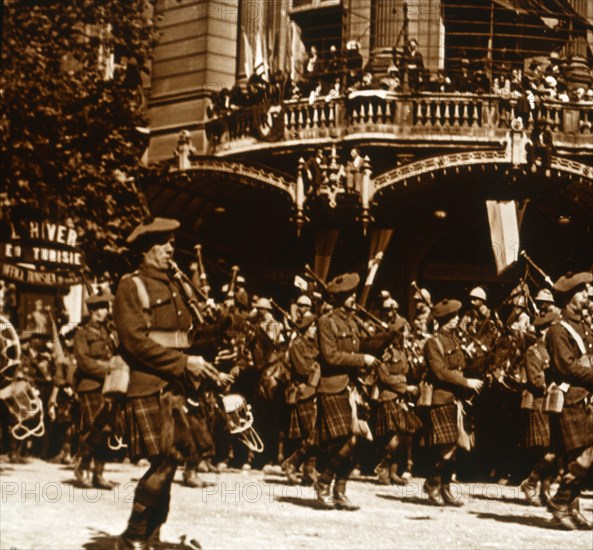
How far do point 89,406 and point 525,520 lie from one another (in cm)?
486

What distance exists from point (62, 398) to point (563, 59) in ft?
34.1

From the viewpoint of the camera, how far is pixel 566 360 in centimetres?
1206

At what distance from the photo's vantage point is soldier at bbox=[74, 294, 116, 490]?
49.3ft

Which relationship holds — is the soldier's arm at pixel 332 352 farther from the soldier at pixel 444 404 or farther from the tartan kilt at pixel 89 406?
the tartan kilt at pixel 89 406

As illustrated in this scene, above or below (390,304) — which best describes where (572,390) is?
below

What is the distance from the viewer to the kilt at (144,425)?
941cm

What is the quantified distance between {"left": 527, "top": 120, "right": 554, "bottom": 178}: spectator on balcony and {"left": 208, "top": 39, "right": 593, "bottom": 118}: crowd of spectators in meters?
0.71

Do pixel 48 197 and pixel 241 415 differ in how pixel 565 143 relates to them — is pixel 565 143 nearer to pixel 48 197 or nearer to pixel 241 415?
pixel 241 415

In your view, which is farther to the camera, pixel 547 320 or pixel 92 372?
pixel 92 372

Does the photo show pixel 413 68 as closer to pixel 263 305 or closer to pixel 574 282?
pixel 263 305

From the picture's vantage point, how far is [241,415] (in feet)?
62.5

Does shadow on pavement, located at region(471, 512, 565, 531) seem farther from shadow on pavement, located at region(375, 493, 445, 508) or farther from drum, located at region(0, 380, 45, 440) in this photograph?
drum, located at region(0, 380, 45, 440)

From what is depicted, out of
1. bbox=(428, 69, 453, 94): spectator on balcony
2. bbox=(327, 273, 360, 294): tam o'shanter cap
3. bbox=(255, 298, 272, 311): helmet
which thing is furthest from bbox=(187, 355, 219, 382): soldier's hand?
bbox=(428, 69, 453, 94): spectator on balcony

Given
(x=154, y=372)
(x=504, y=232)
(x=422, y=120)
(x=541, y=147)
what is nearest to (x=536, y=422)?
(x=504, y=232)
